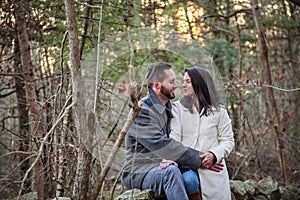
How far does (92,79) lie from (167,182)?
2.98 ft

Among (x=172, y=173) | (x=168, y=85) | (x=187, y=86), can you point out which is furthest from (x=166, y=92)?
(x=172, y=173)

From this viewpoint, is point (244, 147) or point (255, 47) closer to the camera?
point (244, 147)

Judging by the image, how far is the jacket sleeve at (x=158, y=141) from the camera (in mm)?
3082

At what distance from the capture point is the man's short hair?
10.6ft

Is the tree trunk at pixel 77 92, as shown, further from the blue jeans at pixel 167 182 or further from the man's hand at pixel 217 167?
the man's hand at pixel 217 167

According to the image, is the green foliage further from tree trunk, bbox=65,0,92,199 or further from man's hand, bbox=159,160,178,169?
tree trunk, bbox=65,0,92,199

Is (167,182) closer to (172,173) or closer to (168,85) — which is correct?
(172,173)

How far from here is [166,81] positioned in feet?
10.8

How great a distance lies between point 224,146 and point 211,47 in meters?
4.40

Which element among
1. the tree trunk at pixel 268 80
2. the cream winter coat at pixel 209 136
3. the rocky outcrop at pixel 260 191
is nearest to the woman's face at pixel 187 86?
the cream winter coat at pixel 209 136

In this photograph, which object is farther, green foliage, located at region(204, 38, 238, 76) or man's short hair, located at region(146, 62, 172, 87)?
green foliage, located at region(204, 38, 238, 76)

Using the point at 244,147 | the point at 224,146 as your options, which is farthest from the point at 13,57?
the point at 244,147

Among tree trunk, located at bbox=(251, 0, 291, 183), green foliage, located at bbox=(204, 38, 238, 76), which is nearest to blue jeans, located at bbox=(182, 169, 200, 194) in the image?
tree trunk, located at bbox=(251, 0, 291, 183)

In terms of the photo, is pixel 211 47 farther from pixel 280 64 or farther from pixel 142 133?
pixel 142 133
